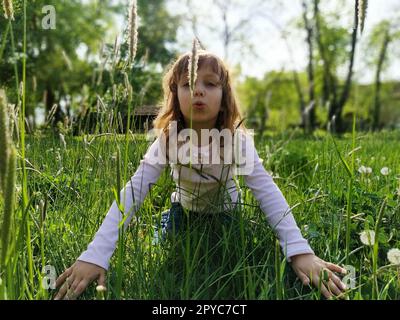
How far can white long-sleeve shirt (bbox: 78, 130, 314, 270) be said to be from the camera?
1881 mm

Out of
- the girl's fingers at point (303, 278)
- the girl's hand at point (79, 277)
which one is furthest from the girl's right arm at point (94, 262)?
the girl's fingers at point (303, 278)

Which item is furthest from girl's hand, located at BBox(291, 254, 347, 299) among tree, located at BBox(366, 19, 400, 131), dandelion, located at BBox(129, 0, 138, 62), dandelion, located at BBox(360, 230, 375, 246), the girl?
tree, located at BBox(366, 19, 400, 131)

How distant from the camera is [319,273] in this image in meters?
1.81

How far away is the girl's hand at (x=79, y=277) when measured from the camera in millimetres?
1726

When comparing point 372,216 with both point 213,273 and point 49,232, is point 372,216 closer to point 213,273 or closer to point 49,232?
point 213,273

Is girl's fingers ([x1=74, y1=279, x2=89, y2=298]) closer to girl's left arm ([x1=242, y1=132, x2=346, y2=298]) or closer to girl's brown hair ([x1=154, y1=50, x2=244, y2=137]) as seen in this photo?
girl's left arm ([x1=242, y1=132, x2=346, y2=298])

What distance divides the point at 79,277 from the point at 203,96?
0.98m

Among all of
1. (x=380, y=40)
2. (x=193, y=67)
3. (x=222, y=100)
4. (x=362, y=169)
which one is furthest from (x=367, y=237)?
(x=380, y=40)

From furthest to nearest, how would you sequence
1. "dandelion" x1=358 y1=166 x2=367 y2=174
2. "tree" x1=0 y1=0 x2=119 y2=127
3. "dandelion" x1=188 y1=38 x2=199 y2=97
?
"tree" x1=0 y1=0 x2=119 y2=127, "dandelion" x1=358 y1=166 x2=367 y2=174, "dandelion" x1=188 y1=38 x2=199 y2=97

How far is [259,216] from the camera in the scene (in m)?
2.31

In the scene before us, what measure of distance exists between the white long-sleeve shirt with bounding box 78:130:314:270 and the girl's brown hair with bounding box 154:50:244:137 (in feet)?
0.54

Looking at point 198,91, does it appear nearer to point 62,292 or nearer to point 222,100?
point 222,100

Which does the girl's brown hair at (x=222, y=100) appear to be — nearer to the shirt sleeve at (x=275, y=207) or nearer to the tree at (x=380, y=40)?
the shirt sleeve at (x=275, y=207)
